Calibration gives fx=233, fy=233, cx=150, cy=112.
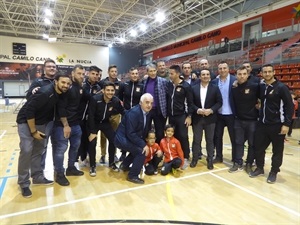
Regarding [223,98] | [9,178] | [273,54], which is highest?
[273,54]

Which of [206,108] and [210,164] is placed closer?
[206,108]

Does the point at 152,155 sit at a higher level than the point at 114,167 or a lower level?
higher

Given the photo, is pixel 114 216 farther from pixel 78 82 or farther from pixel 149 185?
pixel 78 82

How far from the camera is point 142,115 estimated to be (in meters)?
3.40

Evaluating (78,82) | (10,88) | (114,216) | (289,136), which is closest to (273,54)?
(289,136)

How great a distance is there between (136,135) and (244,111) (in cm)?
177

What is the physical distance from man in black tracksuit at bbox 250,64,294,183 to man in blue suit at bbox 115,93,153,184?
1.68 m

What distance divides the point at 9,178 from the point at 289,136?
7171 millimetres

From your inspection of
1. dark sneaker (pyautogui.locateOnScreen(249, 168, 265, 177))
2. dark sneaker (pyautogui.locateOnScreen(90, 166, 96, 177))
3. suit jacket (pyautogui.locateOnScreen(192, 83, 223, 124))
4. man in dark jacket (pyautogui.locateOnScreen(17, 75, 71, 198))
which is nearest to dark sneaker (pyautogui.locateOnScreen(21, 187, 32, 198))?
man in dark jacket (pyautogui.locateOnScreen(17, 75, 71, 198))

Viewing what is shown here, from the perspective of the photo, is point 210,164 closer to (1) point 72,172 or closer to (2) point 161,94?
(2) point 161,94

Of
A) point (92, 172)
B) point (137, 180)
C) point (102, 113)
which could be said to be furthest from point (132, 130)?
point (92, 172)

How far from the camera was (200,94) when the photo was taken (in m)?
3.91

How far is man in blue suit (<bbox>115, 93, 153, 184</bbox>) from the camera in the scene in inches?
131

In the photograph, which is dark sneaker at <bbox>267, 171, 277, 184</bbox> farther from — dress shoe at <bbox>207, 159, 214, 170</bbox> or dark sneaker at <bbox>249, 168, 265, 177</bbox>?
dress shoe at <bbox>207, 159, 214, 170</bbox>
